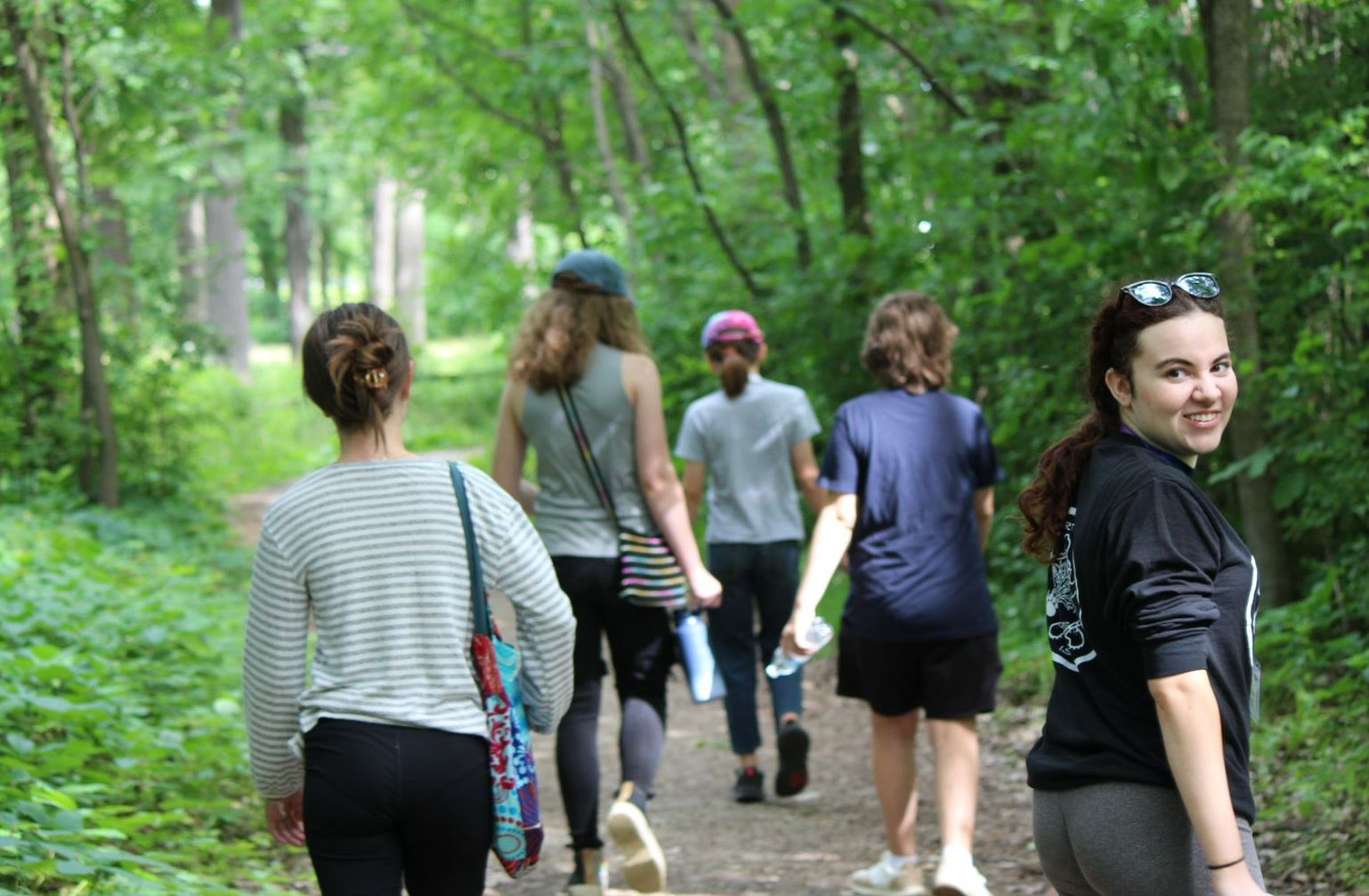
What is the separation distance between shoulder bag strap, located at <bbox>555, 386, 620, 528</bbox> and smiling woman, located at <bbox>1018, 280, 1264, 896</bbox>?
2.55 m

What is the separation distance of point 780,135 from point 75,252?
549 cm

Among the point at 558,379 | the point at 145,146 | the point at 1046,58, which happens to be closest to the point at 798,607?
the point at 558,379

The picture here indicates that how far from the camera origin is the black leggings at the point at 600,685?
15.9 feet

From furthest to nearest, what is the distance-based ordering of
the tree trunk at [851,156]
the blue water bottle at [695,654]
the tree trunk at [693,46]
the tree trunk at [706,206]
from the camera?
the tree trunk at [693,46], the tree trunk at [706,206], the tree trunk at [851,156], the blue water bottle at [695,654]

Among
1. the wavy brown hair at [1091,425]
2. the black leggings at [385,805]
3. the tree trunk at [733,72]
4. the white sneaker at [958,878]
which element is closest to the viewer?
the wavy brown hair at [1091,425]

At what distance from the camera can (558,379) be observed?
494 cm

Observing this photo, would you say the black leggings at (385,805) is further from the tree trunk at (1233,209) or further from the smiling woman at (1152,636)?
the tree trunk at (1233,209)

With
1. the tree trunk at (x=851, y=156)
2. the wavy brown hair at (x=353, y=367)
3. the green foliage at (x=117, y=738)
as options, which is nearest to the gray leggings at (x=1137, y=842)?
the wavy brown hair at (x=353, y=367)

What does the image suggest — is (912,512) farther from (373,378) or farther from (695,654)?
(373,378)

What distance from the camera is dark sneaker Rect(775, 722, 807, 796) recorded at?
647 centimetres

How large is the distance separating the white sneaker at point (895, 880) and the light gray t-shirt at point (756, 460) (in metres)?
1.93

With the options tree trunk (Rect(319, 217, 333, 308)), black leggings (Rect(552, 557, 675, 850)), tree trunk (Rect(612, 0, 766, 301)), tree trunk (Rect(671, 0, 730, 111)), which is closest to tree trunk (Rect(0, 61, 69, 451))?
tree trunk (Rect(612, 0, 766, 301))

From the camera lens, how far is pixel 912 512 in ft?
15.9

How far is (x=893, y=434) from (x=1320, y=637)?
272cm
